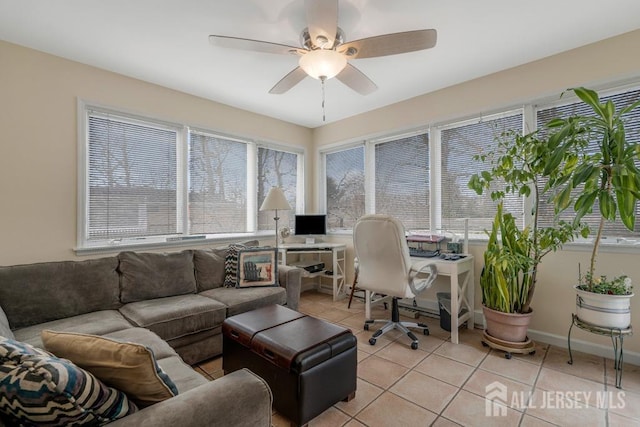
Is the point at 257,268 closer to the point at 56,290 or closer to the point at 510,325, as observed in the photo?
the point at 56,290

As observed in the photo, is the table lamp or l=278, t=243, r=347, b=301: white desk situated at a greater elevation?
the table lamp

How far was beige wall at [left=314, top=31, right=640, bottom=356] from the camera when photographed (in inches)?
88.7

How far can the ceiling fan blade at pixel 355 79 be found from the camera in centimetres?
220

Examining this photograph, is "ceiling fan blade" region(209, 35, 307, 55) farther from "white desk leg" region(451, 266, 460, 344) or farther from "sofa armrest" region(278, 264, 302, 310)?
"white desk leg" region(451, 266, 460, 344)

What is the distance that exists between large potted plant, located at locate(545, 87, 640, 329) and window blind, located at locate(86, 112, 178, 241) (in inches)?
139

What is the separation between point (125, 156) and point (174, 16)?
4.97 feet

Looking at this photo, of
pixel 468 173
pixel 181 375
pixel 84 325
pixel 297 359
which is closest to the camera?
pixel 181 375

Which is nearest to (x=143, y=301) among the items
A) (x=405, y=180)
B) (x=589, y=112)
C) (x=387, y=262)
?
(x=387, y=262)

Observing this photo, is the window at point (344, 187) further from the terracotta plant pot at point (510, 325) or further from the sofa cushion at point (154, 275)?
the sofa cushion at point (154, 275)

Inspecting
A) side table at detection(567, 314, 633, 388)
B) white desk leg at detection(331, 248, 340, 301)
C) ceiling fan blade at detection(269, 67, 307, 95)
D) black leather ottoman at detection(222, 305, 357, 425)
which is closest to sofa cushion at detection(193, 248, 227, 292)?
black leather ottoman at detection(222, 305, 357, 425)

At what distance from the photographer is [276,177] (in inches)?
167

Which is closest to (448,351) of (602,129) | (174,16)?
(602,129)

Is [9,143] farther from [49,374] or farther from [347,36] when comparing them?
[347,36]

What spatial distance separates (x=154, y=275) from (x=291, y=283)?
1.25 meters
